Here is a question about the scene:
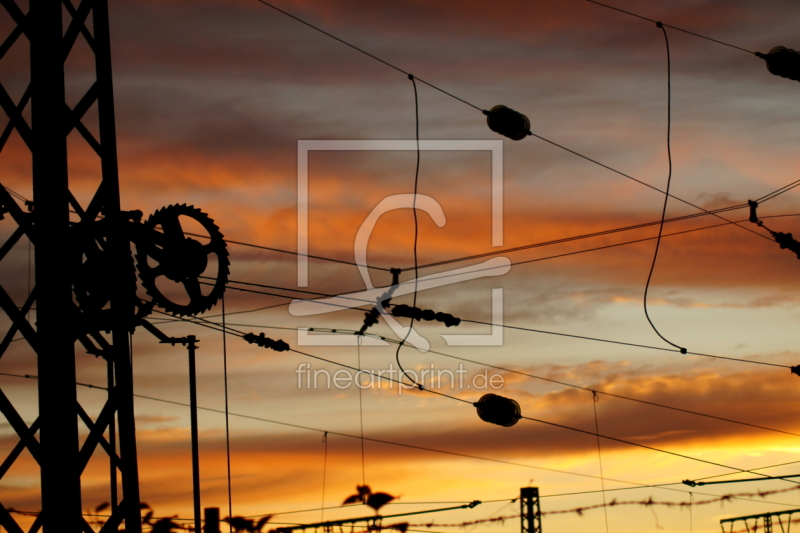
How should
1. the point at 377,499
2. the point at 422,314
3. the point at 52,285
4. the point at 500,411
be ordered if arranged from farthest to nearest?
the point at 377,499 < the point at 500,411 < the point at 422,314 < the point at 52,285

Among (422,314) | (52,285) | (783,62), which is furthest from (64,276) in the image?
(783,62)

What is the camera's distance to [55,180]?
934cm

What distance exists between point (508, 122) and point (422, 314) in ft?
11.7

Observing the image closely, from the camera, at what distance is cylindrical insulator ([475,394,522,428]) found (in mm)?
17297

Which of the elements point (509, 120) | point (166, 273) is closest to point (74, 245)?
point (166, 273)

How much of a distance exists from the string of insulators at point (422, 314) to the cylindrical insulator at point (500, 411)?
6.20 feet

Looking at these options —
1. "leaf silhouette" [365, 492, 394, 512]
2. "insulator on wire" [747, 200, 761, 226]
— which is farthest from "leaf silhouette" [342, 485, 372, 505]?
"insulator on wire" [747, 200, 761, 226]

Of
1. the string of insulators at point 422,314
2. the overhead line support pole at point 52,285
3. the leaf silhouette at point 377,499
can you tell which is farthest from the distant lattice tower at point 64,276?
the leaf silhouette at point 377,499

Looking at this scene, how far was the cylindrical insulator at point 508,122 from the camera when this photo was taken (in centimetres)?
1659

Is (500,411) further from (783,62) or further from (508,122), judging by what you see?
(783,62)

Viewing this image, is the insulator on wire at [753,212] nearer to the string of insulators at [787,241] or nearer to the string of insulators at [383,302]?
the string of insulators at [787,241]

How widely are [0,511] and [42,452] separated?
2.09 feet

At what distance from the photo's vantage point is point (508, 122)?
16.6 metres

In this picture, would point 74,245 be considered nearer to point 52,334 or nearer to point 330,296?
point 52,334
